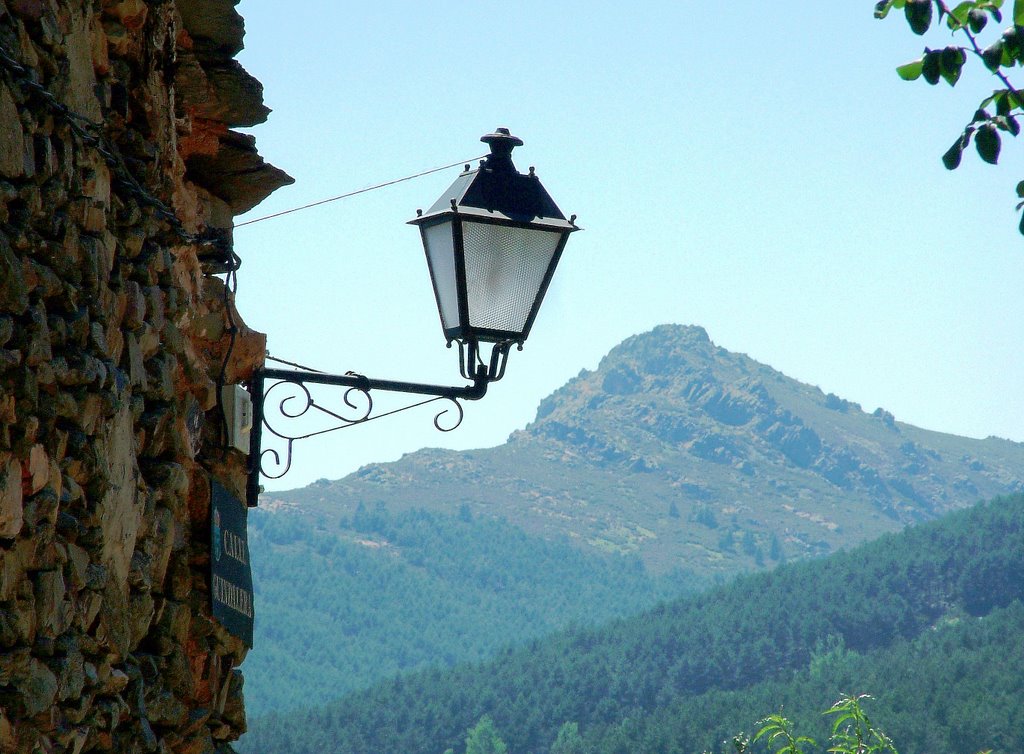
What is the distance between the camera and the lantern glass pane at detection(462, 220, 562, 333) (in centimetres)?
349

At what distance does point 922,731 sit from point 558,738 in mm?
22880

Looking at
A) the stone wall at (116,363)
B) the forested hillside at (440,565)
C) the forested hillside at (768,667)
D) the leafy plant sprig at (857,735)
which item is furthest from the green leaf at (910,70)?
the forested hillside at (440,565)

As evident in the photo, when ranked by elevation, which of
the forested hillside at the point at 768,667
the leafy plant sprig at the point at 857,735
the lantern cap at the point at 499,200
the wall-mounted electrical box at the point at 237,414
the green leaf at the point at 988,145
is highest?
the green leaf at the point at 988,145

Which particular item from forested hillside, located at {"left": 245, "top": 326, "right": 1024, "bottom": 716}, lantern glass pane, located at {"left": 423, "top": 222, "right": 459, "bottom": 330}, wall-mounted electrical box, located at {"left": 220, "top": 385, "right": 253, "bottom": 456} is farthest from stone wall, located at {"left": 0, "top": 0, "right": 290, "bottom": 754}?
forested hillside, located at {"left": 245, "top": 326, "right": 1024, "bottom": 716}

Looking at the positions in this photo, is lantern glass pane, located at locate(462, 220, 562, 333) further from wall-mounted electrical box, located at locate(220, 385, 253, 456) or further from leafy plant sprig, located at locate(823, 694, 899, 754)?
leafy plant sprig, located at locate(823, 694, 899, 754)

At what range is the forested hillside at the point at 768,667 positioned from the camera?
60625mm

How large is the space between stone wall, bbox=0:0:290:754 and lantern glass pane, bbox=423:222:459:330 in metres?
0.48

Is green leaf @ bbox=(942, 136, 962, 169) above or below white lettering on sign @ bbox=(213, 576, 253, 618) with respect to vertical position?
above

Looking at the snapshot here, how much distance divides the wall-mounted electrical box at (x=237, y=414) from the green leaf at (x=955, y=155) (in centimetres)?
175

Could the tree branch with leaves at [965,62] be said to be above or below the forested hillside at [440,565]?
above

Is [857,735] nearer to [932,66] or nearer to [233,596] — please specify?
[233,596]

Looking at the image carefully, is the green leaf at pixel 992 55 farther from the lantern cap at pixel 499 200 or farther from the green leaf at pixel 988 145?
the lantern cap at pixel 499 200

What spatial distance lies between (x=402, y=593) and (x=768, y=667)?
65.4 m

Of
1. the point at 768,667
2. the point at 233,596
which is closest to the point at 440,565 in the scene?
the point at 768,667
